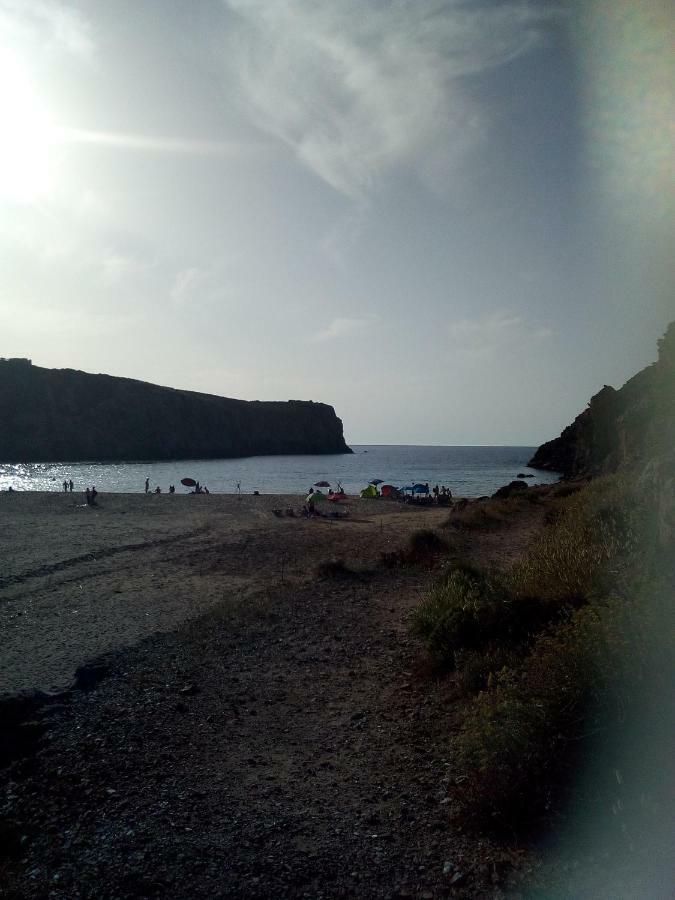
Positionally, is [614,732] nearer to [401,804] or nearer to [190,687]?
[401,804]

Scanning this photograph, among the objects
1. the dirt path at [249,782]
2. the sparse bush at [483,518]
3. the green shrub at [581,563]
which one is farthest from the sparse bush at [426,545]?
the dirt path at [249,782]

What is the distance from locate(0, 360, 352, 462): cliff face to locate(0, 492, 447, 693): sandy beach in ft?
232

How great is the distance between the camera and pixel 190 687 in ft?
23.1

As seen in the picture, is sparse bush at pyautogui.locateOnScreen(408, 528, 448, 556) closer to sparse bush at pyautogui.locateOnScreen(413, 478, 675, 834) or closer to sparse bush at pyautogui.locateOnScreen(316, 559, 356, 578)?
sparse bush at pyautogui.locateOnScreen(316, 559, 356, 578)

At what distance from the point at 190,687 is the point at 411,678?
2645 millimetres

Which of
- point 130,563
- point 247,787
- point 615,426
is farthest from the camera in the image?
point 615,426

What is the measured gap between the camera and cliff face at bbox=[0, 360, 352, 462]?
96.8 m

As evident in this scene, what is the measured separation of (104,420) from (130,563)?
9449 centimetres

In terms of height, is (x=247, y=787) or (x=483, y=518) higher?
(x=483, y=518)

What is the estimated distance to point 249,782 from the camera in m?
4.94

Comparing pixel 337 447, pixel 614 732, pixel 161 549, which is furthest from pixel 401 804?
pixel 337 447

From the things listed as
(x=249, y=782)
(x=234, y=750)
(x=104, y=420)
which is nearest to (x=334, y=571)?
(x=234, y=750)

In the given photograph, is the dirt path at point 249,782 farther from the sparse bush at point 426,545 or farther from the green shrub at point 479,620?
the sparse bush at point 426,545

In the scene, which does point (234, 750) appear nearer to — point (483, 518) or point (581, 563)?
point (581, 563)
